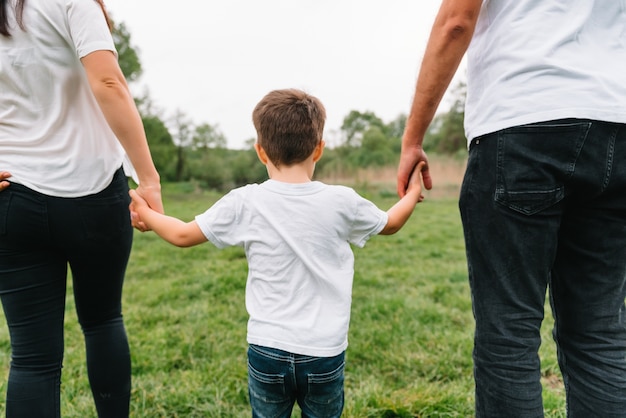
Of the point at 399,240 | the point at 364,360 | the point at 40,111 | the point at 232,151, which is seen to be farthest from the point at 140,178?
the point at 232,151

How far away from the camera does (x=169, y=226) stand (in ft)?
5.49

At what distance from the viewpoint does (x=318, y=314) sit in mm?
1531

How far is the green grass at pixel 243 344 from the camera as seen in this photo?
98.8 inches

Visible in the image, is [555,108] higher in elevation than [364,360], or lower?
higher

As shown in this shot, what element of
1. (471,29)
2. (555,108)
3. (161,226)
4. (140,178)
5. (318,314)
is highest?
(471,29)

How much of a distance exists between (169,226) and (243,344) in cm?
194

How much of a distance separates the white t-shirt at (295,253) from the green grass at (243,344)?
1082 mm

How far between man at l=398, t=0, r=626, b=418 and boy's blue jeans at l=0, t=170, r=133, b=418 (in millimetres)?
1143

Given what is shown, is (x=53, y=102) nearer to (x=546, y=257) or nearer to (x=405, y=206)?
(x=405, y=206)

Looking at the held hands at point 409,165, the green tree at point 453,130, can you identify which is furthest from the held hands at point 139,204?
the green tree at point 453,130

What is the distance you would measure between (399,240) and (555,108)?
6836mm

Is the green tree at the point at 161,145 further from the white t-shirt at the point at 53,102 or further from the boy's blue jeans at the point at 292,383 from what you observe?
the boy's blue jeans at the point at 292,383

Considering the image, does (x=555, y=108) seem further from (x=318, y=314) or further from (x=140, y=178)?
(x=140, y=178)

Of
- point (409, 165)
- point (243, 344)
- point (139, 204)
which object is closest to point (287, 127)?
point (409, 165)
